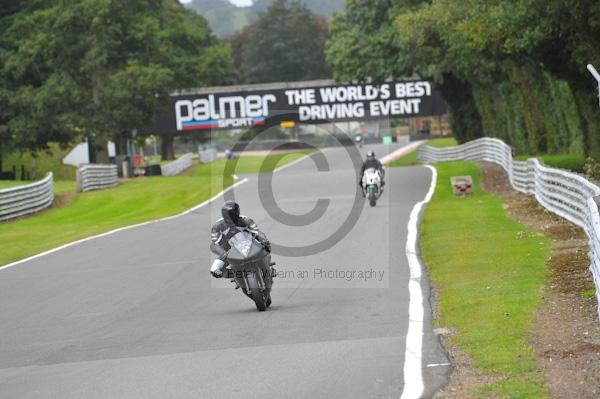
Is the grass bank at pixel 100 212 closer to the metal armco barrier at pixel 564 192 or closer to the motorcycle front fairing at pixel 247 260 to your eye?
the motorcycle front fairing at pixel 247 260

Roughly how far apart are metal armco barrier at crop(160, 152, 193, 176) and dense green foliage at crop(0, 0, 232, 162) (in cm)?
408

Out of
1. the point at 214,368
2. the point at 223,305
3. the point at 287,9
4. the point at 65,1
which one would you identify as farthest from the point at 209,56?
the point at 287,9

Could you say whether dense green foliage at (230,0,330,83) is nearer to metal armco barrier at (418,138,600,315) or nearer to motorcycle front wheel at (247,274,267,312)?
metal armco barrier at (418,138,600,315)

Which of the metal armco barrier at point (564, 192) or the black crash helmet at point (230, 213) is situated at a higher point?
the black crash helmet at point (230, 213)

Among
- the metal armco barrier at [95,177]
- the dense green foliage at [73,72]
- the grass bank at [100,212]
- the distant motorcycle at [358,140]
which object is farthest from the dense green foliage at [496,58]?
the distant motorcycle at [358,140]

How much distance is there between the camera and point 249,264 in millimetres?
13570

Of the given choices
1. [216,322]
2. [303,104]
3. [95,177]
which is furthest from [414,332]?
[303,104]

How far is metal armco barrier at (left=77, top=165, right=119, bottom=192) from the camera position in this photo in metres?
45.2

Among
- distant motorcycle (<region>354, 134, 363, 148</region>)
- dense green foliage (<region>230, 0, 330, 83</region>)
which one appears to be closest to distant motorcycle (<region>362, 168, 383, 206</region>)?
distant motorcycle (<region>354, 134, 363, 148</region>)

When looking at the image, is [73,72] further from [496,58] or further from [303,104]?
[496,58]

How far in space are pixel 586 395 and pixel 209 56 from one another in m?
64.6

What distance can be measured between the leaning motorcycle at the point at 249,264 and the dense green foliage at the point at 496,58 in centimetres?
1383

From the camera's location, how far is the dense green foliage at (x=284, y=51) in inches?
5610

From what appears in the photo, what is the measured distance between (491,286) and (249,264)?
3177 mm
